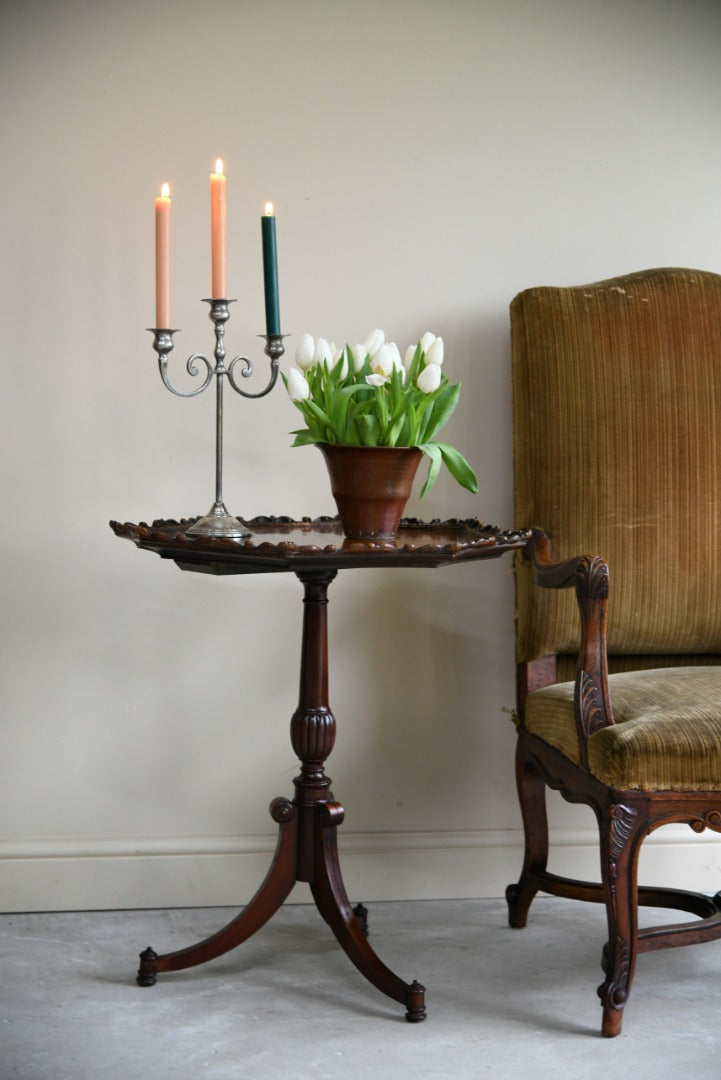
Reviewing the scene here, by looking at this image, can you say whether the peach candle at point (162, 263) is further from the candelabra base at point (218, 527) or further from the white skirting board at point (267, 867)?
the white skirting board at point (267, 867)

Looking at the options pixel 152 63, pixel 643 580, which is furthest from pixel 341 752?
pixel 152 63

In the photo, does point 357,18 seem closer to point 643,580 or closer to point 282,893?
point 643,580

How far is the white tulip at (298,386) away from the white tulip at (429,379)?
0.55 feet

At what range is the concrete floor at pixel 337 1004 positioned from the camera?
5.14 ft

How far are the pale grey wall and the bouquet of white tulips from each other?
519 millimetres

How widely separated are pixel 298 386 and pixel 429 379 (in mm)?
193

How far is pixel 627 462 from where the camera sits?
2.00 meters

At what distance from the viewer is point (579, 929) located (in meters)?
2.07

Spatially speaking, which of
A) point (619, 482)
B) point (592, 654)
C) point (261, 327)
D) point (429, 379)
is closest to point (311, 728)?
point (592, 654)

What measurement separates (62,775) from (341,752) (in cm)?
54

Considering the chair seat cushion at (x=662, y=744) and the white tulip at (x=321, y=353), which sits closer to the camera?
the chair seat cushion at (x=662, y=744)

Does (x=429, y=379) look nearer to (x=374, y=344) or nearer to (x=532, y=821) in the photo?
(x=374, y=344)

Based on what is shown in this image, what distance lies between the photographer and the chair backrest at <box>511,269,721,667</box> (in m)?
1.99

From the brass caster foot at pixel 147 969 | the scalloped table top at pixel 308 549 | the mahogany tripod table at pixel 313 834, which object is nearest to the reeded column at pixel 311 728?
the mahogany tripod table at pixel 313 834
